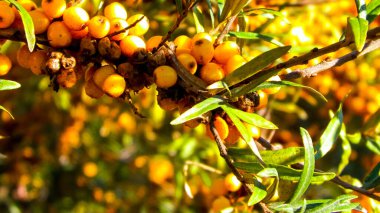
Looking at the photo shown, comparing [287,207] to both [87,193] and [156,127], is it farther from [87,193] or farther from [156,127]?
[87,193]

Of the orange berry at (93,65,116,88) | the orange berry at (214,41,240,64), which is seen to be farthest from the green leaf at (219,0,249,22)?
the orange berry at (93,65,116,88)

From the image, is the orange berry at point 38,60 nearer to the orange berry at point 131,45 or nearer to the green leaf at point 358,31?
the orange berry at point 131,45

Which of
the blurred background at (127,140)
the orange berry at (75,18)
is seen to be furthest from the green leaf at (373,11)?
the blurred background at (127,140)

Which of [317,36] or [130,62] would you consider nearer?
[130,62]

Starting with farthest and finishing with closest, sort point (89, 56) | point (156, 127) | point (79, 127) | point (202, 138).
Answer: point (79, 127)
point (156, 127)
point (202, 138)
point (89, 56)

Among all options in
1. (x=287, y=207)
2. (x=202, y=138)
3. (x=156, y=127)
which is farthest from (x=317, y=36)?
(x=287, y=207)

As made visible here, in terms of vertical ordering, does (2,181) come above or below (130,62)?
below

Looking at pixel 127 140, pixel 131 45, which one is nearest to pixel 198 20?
pixel 131 45
